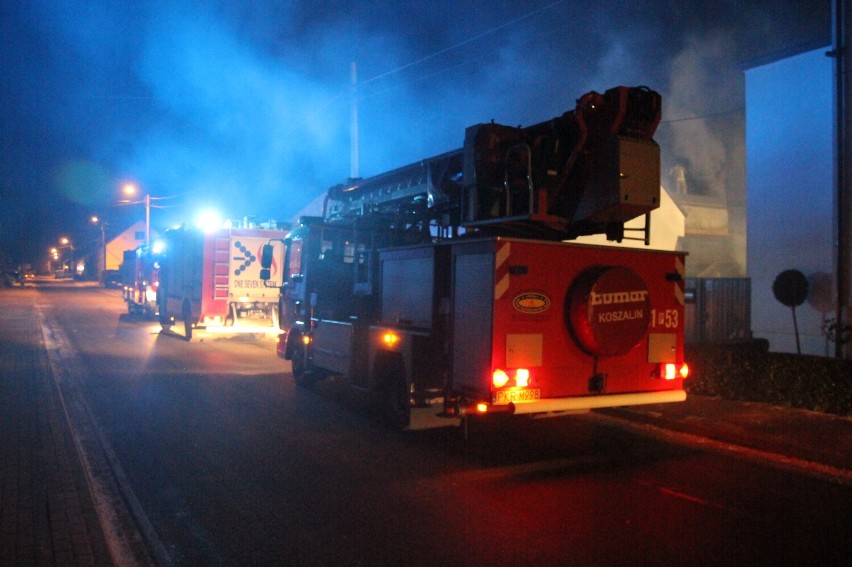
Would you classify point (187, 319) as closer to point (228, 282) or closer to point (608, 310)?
point (228, 282)

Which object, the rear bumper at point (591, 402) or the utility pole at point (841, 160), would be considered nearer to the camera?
the rear bumper at point (591, 402)

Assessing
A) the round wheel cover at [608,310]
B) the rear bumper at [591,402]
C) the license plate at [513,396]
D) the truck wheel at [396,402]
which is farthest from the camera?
the truck wheel at [396,402]

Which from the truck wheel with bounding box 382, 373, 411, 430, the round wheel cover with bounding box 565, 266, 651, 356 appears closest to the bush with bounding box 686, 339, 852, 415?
the round wheel cover with bounding box 565, 266, 651, 356

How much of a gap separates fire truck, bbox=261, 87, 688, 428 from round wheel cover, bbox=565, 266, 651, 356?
12 mm

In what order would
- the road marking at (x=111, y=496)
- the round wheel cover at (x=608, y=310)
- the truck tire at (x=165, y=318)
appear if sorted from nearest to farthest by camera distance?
the road marking at (x=111, y=496), the round wheel cover at (x=608, y=310), the truck tire at (x=165, y=318)

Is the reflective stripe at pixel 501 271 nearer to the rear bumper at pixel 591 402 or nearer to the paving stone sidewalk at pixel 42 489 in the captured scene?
the rear bumper at pixel 591 402

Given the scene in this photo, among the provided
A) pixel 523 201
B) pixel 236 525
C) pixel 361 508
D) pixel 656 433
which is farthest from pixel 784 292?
pixel 236 525

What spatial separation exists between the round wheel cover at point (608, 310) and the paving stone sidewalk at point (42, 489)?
4686 millimetres

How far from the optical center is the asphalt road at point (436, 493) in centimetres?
502

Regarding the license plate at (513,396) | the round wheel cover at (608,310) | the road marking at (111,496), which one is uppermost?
the round wheel cover at (608,310)

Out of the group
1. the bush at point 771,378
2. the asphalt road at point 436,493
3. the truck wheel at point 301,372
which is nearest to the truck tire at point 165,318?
the truck wheel at point 301,372

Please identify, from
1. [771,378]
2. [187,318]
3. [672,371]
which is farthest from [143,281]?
[672,371]

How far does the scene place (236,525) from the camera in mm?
5461

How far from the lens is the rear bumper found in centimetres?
712
